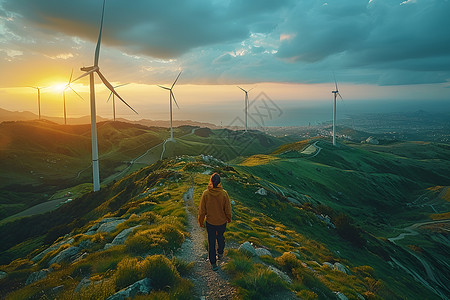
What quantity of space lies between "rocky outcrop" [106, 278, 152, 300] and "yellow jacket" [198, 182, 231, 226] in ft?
14.1

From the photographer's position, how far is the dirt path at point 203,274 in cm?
1110

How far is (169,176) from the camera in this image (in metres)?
45.9

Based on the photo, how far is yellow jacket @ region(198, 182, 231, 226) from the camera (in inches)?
518

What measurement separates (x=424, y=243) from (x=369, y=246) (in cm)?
5146

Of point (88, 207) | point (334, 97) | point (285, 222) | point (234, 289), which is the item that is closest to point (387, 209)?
point (334, 97)

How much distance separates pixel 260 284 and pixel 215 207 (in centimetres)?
429

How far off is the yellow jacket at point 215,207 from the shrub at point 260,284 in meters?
3.02

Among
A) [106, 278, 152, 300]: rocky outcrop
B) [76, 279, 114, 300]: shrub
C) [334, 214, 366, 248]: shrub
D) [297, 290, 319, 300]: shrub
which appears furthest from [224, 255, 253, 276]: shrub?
[334, 214, 366, 248]: shrub

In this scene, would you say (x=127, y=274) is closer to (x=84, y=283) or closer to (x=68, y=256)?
(x=84, y=283)

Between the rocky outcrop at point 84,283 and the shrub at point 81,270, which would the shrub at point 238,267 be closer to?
the rocky outcrop at point 84,283

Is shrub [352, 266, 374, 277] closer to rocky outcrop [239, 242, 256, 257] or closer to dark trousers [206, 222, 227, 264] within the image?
rocky outcrop [239, 242, 256, 257]

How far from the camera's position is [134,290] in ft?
31.3

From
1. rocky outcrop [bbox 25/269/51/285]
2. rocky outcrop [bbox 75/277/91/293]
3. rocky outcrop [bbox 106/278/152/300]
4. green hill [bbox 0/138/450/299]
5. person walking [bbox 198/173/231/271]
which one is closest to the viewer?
rocky outcrop [bbox 106/278/152/300]

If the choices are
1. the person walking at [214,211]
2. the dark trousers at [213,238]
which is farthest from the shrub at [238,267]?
the dark trousers at [213,238]
